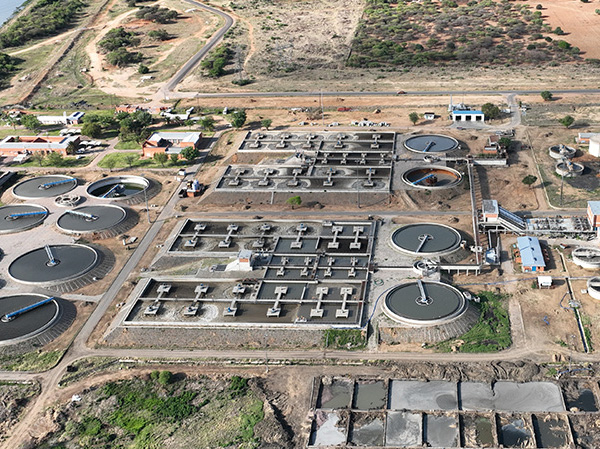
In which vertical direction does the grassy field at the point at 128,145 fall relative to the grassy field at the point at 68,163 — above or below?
below

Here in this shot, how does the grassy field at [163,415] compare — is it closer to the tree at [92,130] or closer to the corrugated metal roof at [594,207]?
the corrugated metal roof at [594,207]

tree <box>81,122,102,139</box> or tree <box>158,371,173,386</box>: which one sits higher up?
tree <box>158,371,173,386</box>


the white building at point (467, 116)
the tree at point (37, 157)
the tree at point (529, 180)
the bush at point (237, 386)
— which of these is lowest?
the tree at point (37, 157)

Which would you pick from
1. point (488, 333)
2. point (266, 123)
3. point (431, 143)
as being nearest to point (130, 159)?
point (266, 123)

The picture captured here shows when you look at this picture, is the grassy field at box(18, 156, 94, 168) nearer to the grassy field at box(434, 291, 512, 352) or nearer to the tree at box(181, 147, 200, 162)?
the tree at box(181, 147, 200, 162)

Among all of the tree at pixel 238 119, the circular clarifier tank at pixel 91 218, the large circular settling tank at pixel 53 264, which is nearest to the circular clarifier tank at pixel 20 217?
the circular clarifier tank at pixel 91 218

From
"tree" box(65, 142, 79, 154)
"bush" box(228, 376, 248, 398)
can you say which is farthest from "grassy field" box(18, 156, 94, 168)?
"bush" box(228, 376, 248, 398)

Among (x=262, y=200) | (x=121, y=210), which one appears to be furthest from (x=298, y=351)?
(x=121, y=210)
